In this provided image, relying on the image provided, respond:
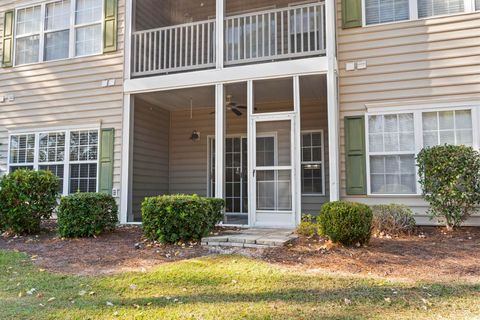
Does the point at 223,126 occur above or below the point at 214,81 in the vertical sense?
below

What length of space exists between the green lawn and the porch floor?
0.90 metres

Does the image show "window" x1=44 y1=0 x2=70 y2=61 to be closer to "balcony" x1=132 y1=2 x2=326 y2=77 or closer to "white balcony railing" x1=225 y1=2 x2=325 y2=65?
"balcony" x1=132 y1=2 x2=326 y2=77

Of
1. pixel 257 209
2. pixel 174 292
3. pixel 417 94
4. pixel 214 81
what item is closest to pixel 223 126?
pixel 214 81

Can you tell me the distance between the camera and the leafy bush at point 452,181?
604 cm

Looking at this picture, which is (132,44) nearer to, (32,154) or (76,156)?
(76,156)

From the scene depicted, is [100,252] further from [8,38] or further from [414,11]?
[8,38]

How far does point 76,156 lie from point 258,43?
5.11 meters

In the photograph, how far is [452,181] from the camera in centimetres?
605

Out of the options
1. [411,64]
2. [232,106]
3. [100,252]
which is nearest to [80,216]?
[100,252]

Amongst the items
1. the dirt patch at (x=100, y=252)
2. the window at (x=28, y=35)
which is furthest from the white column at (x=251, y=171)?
the window at (x=28, y=35)

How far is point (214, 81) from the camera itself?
25.2ft

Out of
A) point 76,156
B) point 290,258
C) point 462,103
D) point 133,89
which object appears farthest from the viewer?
point 76,156

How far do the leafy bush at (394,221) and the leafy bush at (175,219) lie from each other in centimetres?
285

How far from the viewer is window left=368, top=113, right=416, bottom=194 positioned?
22.8ft
